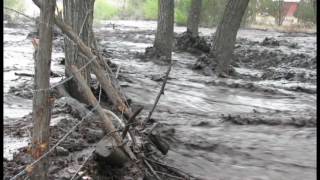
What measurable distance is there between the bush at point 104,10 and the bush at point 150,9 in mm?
3024

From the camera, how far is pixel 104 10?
45.1 meters

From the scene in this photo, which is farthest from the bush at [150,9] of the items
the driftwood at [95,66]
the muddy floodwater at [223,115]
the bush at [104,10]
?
the driftwood at [95,66]

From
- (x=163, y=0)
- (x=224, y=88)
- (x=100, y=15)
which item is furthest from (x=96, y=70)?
(x=100, y=15)

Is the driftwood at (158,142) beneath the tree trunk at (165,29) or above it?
beneath

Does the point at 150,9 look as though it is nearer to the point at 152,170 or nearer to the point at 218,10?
the point at 218,10

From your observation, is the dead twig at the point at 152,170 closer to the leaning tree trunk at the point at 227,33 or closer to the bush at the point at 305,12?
the leaning tree trunk at the point at 227,33

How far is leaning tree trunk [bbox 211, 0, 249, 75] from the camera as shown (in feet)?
48.2

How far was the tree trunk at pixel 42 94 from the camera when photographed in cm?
389

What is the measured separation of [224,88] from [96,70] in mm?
7605

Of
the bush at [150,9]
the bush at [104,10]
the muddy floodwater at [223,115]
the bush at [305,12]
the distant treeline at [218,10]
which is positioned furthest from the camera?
the bush at [104,10]

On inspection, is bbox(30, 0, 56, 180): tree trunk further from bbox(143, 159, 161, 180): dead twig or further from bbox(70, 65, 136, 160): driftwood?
bbox(143, 159, 161, 180): dead twig

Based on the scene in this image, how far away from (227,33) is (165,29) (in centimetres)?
268

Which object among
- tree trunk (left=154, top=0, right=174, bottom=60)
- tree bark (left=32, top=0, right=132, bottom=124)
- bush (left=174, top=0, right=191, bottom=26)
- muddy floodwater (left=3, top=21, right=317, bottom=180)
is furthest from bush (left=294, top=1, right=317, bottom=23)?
tree bark (left=32, top=0, right=132, bottom=124)

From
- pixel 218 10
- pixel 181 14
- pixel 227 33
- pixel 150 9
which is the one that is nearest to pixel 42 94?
pixel 227 33
